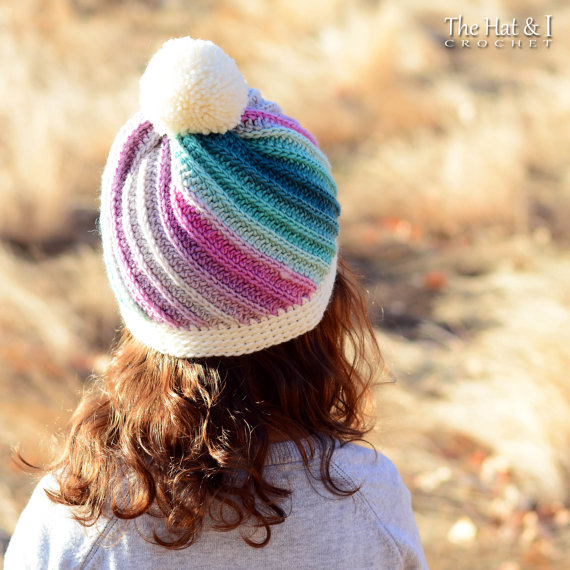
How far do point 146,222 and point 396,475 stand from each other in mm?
700

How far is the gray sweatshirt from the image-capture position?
1206mm

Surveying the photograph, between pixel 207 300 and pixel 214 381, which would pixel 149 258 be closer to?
pixel 207 300

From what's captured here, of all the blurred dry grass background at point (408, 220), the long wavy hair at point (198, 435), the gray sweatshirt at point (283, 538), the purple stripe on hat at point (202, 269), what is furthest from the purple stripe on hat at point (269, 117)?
the blurred dry grass background at point (408, 220)

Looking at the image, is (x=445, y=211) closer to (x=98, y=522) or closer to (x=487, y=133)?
(x=487, y=133)

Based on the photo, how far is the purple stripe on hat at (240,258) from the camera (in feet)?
3.93

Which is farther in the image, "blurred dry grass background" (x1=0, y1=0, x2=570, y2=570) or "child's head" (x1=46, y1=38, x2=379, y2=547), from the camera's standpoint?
"blurred dry grass background" (x1=0, y1=0, x2=570, y2=570)

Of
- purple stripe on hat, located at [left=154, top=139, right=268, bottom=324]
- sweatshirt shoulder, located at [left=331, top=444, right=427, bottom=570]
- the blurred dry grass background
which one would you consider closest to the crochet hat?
purple stripe on hat, located at [left=154, top=139, right=268, bottom=324]

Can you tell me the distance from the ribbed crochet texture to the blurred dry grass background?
1661 millimetres

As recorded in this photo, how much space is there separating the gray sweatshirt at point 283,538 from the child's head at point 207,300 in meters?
0.03

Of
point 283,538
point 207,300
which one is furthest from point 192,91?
point 283,538

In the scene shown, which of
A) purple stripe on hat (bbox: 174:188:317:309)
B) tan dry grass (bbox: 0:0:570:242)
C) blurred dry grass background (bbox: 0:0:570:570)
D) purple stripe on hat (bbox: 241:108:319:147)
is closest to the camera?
purple stripe on hat (bbox: 174:188:317:309)

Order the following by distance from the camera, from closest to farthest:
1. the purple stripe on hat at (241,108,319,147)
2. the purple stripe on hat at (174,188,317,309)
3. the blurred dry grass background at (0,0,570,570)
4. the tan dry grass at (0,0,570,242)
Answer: the purple stripe on hat at (174,188,317,309) < the purple stripe on hat at (241,108,319,147) < the blurred dry grass background at (0,0,570,570) < the tan dry grass at (0,0,570,242)

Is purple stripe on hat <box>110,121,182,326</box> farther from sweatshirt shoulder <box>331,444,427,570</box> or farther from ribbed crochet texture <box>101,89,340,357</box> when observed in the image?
sweatshirt shoulder <box>331,444,427,570</box>

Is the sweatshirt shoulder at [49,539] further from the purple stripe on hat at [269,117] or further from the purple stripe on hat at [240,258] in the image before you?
the purple stripe on hat at [269,117]
